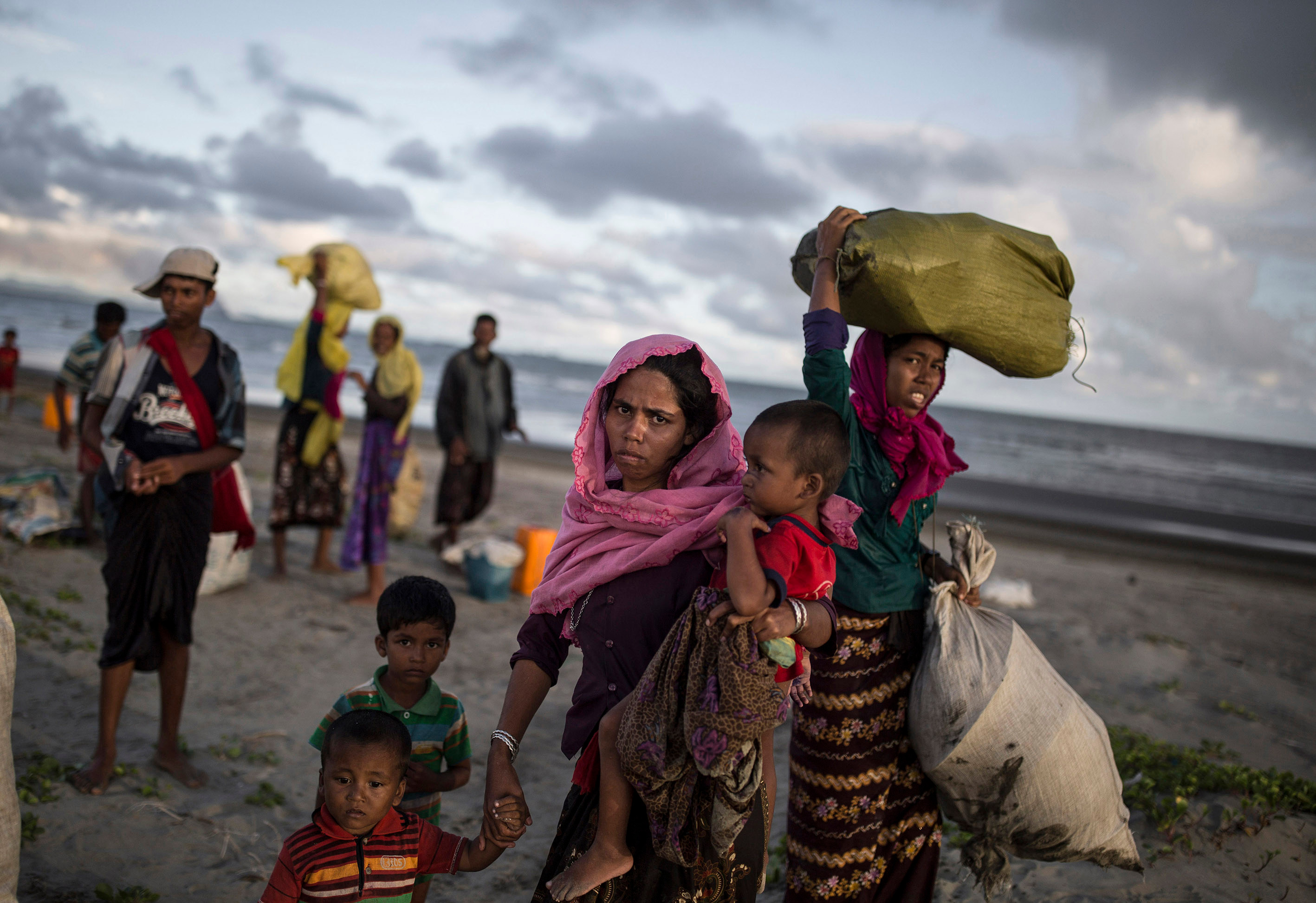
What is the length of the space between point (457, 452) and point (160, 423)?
4151 millimetres

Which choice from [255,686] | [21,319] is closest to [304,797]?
[255,686]

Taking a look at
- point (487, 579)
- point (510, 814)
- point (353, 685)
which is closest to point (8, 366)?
point (487, 579)

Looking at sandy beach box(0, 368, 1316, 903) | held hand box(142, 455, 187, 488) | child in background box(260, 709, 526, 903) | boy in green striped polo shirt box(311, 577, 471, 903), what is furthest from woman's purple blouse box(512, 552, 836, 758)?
held hand box(142, 455, 187, 488)

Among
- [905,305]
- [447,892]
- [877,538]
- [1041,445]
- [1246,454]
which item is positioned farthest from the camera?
[1246,454]

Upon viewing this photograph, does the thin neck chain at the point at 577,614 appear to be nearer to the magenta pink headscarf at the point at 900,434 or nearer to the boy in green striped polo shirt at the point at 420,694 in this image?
the boy in green striped polo shirt at the point at 420,694

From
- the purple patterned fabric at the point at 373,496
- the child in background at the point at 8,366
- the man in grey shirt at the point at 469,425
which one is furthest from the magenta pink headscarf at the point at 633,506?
the child in background at the point at 8,366

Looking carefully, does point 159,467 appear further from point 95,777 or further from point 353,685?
point 353,685

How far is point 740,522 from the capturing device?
1653 mm

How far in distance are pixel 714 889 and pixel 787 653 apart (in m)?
0.56

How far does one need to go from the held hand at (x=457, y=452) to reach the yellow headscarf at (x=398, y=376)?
77cm

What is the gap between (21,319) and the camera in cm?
4344

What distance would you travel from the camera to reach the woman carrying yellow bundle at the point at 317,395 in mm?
6230

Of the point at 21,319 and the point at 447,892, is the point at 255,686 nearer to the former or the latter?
the point at 447,892

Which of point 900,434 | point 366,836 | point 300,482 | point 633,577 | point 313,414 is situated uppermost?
point 900,434
